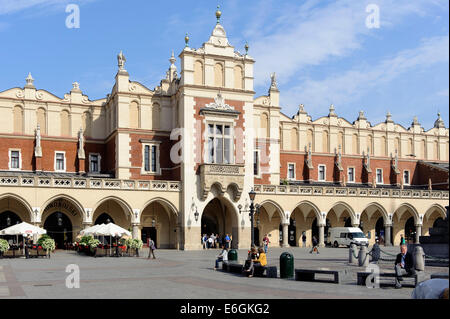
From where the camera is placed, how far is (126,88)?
49938 mm

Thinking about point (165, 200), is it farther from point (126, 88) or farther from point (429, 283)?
point (429, 283)

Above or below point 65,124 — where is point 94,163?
below

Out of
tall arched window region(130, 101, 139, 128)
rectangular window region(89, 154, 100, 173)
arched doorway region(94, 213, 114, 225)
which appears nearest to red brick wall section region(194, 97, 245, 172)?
tall arched window region(130, 101, 139, 128)

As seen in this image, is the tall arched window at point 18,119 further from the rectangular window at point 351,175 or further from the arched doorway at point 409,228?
the arched doorway at point 409,228

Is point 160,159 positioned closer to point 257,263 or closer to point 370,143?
point 370,143

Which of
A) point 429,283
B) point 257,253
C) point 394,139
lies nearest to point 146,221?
point 257,253

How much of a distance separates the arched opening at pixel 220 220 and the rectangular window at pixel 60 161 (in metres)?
12.6

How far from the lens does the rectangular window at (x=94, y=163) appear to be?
52.2 m

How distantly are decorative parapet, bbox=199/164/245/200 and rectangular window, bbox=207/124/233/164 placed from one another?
2.50 feet

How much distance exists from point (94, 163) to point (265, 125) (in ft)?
50.8

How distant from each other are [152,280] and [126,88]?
31.1 metres

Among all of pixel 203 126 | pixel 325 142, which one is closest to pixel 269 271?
pixel 203 126

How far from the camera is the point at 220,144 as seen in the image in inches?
1907
